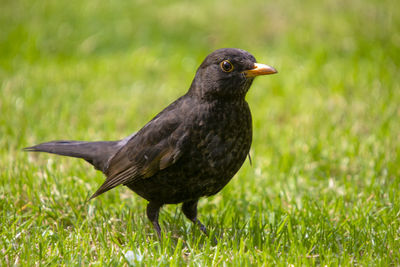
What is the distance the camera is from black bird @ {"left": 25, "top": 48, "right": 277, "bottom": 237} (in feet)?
10.7

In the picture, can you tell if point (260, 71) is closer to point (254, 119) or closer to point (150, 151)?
point (150, 151)

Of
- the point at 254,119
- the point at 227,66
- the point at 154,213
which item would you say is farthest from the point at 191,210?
the point at 254,119

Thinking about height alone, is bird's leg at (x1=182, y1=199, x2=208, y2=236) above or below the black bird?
below

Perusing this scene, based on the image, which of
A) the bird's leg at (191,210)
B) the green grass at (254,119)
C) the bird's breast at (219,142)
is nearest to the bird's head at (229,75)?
the bird's breast at (219,142)

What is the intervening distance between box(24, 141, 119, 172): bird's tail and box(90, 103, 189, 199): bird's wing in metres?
0.22

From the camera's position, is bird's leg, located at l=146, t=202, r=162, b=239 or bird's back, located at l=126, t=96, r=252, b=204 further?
bird's leg, located at l=146, t=202, r=162, b=239

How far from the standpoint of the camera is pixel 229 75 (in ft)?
11.0

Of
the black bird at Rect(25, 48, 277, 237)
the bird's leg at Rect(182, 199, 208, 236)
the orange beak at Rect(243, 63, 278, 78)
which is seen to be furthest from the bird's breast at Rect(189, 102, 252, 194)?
the bird's leg at Rect(182, 199, 208, 236)

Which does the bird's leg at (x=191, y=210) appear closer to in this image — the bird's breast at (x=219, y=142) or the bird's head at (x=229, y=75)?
the bird's breast at (x=219, y=142)

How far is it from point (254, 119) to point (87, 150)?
2.50m

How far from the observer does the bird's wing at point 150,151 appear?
10.8 feet

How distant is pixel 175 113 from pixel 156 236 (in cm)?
93

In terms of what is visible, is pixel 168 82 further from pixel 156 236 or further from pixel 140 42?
pixel 156 236

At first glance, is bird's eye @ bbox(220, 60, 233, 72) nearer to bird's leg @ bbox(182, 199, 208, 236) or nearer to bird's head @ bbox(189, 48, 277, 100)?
bird's head @ bbox(189, 48, 277, 100)
